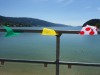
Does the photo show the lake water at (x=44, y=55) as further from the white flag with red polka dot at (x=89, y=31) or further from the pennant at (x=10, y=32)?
the white flag with red polka dot at (x=89, y=31)

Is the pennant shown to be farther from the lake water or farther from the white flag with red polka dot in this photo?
the white flag with red polka dot

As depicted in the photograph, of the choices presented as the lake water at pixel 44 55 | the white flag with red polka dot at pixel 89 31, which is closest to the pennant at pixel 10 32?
the lake water at pixel 44 55

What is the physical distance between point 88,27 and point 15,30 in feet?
3.72

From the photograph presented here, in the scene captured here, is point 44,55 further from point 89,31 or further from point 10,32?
point 89,31

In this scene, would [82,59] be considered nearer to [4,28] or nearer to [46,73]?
[46,73]

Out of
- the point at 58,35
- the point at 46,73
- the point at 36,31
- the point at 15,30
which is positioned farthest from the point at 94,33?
the point at 46,73

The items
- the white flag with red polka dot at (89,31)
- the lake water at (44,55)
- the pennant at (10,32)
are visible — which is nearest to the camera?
the white flag with red polka dot at (89,31)

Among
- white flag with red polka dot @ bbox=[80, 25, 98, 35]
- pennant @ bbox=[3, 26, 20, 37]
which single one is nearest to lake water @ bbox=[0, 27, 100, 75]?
pennant @ bbox=[3, 26, 20, 37]

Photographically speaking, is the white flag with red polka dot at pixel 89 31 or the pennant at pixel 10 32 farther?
the pennant at pixel 10 32

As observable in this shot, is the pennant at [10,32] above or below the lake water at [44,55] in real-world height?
above

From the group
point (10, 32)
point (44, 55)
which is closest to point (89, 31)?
point (10, 32)

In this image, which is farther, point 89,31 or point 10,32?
point 10,32

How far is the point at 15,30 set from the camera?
4117mm

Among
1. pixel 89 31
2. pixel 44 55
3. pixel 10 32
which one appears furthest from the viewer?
pixel 44 55
